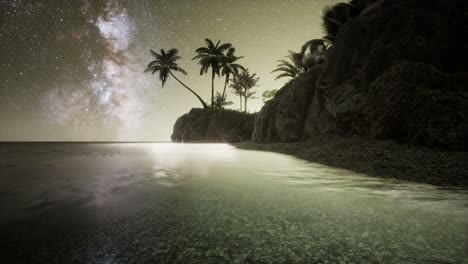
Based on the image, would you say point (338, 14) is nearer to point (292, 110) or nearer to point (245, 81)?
point (292, 110)

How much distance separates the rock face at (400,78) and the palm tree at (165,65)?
100 ft

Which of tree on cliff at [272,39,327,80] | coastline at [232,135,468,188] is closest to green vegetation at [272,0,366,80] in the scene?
tree on cliff at [272,39,327,80]

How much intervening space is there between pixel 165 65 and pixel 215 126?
13820 millimetres

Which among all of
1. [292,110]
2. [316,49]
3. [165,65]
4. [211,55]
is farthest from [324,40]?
[165,65]

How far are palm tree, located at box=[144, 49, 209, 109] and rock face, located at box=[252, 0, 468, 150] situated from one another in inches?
1203

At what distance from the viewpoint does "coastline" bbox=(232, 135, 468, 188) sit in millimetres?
3973

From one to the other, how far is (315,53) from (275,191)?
22298 mm

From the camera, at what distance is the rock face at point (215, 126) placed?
3356cm

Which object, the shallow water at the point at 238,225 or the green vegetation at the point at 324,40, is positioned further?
the green vegetation at the point at 324,40

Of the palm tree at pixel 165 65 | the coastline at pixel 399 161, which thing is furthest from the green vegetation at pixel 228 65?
the coastline at pixel 399 161

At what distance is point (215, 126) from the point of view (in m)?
35.7

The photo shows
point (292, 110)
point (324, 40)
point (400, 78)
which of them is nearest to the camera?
point (400, 78)

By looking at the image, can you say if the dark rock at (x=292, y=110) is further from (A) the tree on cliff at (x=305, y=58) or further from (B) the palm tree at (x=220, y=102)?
(B) the palm tree at (x=220, y=102)

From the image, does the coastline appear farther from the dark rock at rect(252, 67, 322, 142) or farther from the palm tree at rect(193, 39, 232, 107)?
the palm tree at rect(193, 39, 232, 107)
